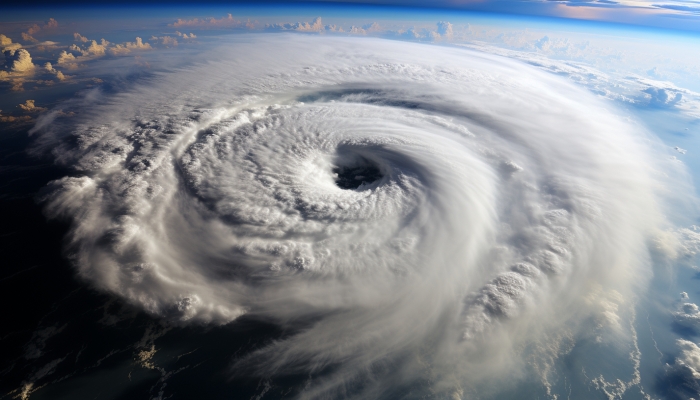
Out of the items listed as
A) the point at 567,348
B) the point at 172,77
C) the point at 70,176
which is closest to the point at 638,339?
the point at 567,348

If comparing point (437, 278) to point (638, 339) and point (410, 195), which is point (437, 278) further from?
point (638, 339)

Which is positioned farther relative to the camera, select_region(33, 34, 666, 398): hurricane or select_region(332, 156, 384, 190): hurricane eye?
select_region(332, 156, 384, 190): hurricane eye

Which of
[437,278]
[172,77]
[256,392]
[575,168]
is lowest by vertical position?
[256,392]

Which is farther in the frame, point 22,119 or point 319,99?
point 319,99

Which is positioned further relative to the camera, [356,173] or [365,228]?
[356,173]

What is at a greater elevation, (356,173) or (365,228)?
(356,173)

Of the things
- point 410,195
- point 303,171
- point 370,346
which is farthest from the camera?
point 303,171

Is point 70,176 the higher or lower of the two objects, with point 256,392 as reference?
higher

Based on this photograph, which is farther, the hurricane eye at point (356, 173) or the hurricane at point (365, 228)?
the hurricane eye at point (356, 173)
